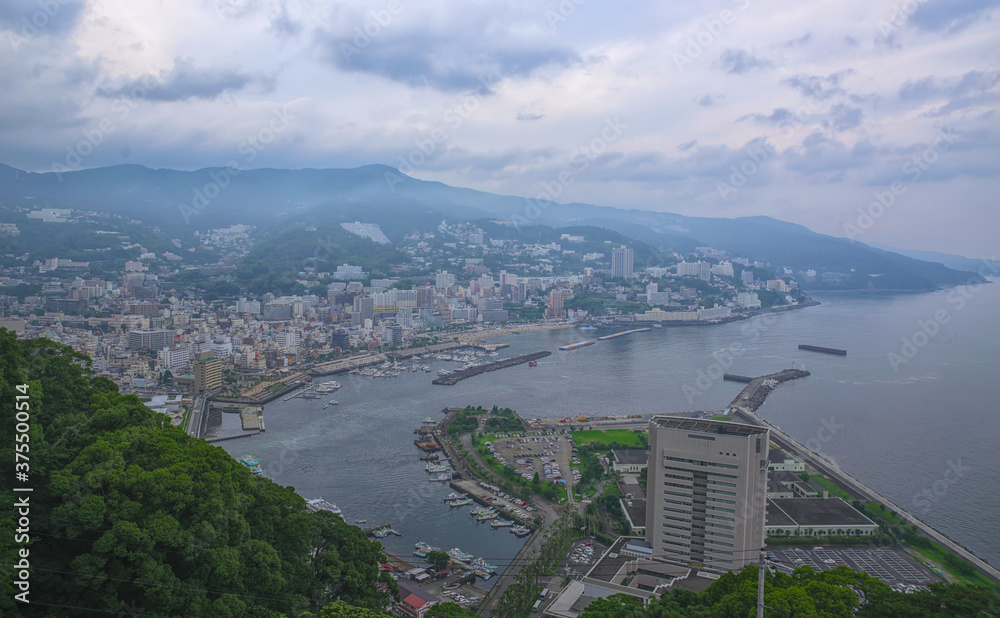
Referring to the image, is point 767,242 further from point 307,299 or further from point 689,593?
point 689,593

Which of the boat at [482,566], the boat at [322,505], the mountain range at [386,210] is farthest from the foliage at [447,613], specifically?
the mountain range at [386,210]

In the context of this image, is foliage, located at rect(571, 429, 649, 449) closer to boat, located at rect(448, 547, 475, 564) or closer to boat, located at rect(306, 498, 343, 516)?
boat, located at rect(448, 547, 475, 564)

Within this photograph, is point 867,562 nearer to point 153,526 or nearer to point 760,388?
point 153,526

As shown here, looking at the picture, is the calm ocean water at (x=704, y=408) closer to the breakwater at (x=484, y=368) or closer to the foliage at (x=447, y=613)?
the breakwater at (x=484, y=368)

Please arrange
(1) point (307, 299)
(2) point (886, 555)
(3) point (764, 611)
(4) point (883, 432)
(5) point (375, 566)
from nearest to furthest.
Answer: (3) point (764, 611) → (5) point (375, 566) → (2) point (886, 555) → (4) point (883, 432) → (1) point (307, 299)

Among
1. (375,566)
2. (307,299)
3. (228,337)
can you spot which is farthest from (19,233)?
(375,566)

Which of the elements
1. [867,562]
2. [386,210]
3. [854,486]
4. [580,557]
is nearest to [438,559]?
[580,557]

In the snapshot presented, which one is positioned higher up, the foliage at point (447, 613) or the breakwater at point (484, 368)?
the foliage at point (447, 613)
